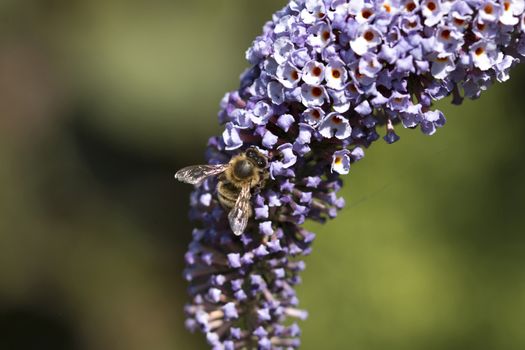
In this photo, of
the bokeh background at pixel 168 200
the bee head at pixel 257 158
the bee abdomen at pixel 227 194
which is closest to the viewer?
the bee head at pixel 257 158

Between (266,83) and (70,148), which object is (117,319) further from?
(266,83)

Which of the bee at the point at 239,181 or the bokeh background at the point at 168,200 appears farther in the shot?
the bokeh background at the point at 168,200

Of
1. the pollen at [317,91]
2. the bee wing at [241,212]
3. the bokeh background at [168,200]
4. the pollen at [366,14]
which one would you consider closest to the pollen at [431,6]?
the pollen at [366,14]

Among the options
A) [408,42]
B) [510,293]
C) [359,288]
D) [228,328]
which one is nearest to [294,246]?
[228,328]

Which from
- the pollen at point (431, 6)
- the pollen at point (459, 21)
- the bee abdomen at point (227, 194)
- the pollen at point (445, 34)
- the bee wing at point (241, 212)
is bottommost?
the bee wing at point (241, 212)

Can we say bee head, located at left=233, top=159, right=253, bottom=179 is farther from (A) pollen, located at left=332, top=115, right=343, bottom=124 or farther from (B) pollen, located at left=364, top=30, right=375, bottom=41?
(B) pollen, located at left=364, top=30, right=375, bottom=41

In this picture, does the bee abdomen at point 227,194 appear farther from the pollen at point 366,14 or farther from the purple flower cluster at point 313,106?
the pollen at point 366,14

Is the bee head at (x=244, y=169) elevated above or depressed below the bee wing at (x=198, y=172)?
below

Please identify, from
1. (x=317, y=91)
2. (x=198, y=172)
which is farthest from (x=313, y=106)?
(x=198, y=172)
